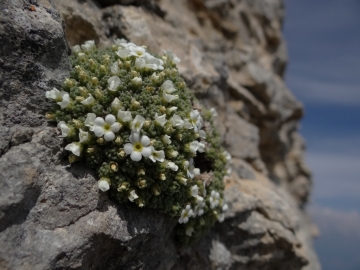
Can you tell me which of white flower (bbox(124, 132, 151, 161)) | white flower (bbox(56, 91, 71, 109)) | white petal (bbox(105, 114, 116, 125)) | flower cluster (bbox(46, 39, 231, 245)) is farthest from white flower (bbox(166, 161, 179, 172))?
white flower (bbox(56, 91, 71, 109))

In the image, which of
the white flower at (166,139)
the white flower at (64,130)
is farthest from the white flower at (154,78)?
the white flower at (64,130)

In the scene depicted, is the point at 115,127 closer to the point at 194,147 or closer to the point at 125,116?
the point at 125,116

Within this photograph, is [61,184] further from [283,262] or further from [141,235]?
[283,262]

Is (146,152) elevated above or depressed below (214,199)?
above

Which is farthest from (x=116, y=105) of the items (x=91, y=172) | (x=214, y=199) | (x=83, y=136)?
(x=214, y=199)

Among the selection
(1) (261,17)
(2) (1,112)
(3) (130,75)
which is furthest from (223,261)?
(1) (261,17)
